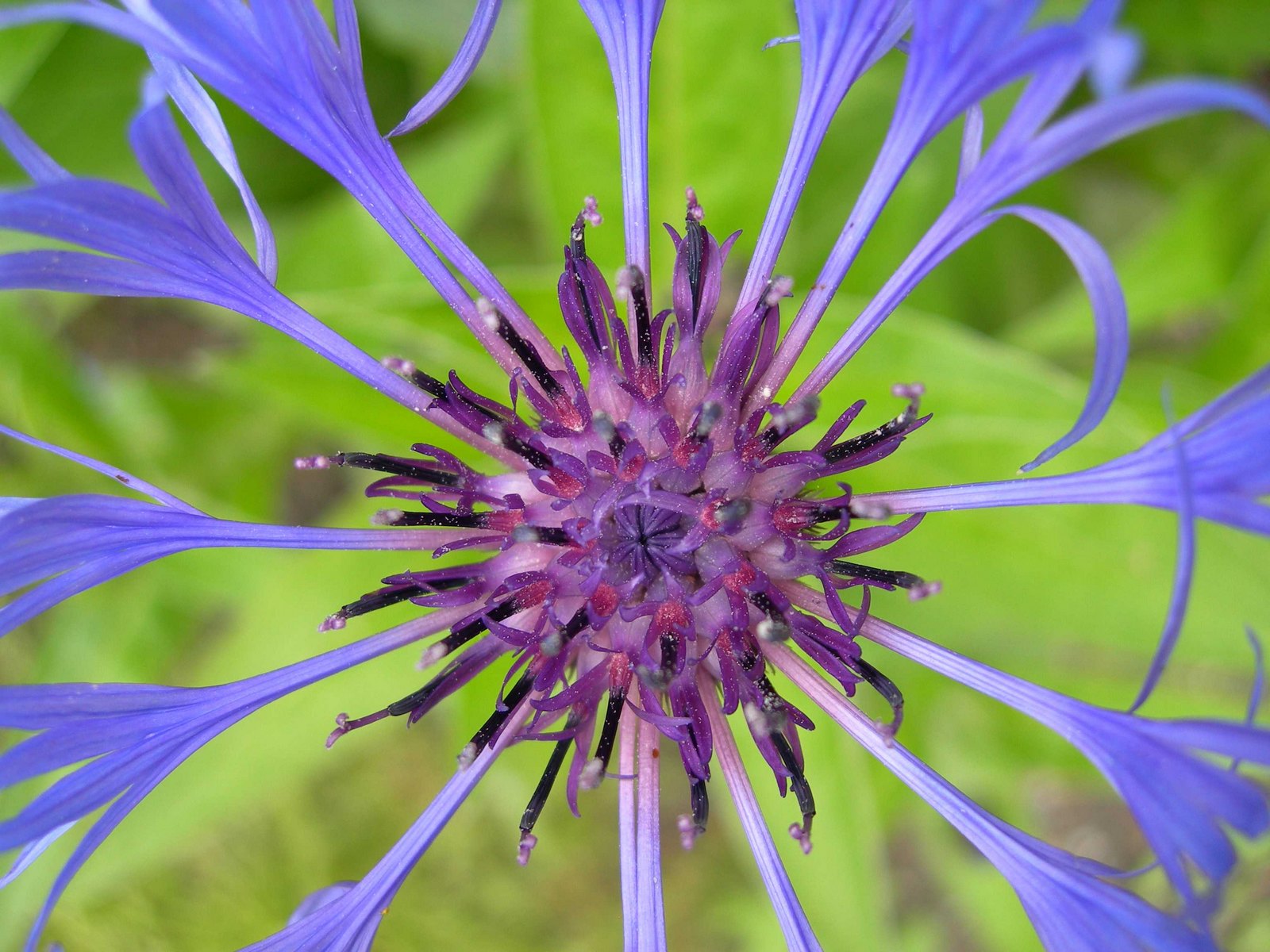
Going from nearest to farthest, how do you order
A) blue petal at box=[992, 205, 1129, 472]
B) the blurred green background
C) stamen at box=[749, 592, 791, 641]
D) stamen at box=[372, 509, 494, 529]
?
blue petal at box=[992, 205, 1129, 472] < stamen at box=[749, 592, 791, 641] < stamen at box=[372, 509, 494, 529] < the blurred green background

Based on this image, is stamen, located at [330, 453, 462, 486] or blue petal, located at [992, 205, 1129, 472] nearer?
blue petal, located at [992, 205, 1129, 472]

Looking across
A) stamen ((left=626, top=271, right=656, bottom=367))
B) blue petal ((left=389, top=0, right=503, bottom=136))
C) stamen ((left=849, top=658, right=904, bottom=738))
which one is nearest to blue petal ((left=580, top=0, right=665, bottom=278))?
stamen ((left=626, top=271, right=656, bottom=367))

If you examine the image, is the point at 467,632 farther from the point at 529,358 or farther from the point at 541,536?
the point at 529,358

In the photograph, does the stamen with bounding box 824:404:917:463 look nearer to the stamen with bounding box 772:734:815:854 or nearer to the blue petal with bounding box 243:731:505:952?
the stamen with bounding box 772:734:815:854

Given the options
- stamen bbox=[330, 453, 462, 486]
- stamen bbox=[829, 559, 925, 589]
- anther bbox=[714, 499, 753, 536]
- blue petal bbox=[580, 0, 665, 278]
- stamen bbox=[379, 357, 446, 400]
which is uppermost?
blue petal bbox=[580, 0, 665, 278]

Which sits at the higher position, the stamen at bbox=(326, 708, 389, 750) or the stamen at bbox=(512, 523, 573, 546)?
the stamen at bbox=(512, 523, 573, 546)

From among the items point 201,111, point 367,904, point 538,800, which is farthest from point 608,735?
point 201,111

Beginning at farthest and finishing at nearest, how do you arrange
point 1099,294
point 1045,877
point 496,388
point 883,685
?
point 496,388 < point 883,685 < point 1045,877 < point 1099,294

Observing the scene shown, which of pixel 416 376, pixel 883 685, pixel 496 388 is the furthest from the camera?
pixel 496 388

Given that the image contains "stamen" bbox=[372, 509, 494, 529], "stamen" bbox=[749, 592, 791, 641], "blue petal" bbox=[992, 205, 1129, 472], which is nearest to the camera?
"blue petal" bbox=[992, 205, 1129, 472]
